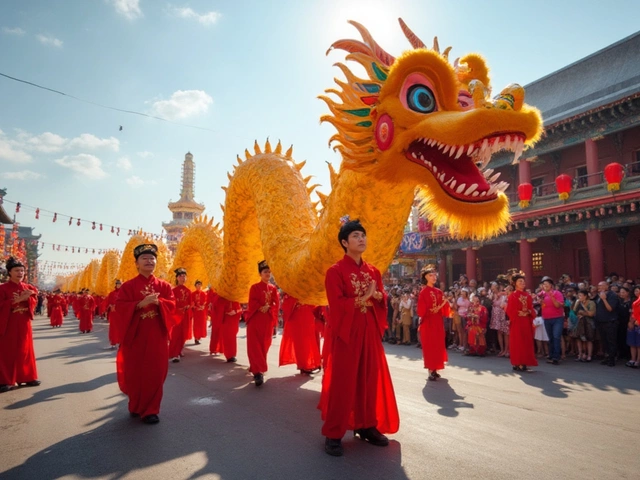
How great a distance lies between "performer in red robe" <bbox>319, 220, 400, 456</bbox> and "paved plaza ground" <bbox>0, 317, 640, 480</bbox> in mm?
Answer: 183

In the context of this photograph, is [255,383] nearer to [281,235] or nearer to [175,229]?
[281,235]

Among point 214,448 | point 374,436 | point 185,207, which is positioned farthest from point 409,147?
point 185,207

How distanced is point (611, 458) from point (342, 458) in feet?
6.18

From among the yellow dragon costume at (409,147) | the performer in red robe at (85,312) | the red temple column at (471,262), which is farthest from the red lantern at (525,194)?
the performer in red robe at (85,312)

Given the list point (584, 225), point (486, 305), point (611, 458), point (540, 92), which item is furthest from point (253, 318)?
point (540, 92)

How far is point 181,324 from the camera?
24.5ft

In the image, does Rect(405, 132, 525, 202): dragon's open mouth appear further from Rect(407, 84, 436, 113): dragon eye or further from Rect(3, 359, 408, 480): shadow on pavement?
Rect(3, 359, 408, 480): shadow on pavement

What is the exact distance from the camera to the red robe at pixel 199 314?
8883 millimetres

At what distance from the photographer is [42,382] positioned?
18.1 feet

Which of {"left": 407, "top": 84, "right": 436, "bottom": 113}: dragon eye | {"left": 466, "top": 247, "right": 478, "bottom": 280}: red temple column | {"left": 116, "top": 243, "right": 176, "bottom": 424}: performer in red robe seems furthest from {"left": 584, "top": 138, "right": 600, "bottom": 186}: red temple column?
{"left": 116, "top": 243, "right": 176, "bottom": 424}: performer in red robe

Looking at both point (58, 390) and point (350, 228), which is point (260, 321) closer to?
point (58, 390)

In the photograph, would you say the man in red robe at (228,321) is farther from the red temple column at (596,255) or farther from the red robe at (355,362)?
the red temple column at (596,255)

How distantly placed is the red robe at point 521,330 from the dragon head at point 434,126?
4.19 metres

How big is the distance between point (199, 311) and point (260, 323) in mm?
4850
